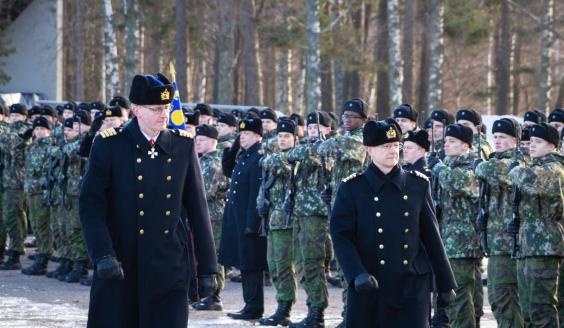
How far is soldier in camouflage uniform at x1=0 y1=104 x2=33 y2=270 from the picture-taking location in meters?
18.1

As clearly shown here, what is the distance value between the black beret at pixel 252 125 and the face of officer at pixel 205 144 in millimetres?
1055

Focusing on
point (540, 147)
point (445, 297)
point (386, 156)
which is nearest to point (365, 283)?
point (445, 297)

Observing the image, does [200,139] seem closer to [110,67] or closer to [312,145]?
[312,145]

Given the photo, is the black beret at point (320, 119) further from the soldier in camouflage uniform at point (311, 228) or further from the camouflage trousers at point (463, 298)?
the camouflage trousers at point (463, 298)

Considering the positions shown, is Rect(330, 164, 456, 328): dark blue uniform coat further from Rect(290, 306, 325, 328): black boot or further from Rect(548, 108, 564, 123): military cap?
Rect(548, 108, 564, 123): military cap

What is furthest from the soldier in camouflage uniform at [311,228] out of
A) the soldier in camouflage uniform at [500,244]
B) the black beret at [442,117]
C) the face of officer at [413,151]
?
the soldier in camouflage uniform at [500,244]

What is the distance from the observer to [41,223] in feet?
58.2

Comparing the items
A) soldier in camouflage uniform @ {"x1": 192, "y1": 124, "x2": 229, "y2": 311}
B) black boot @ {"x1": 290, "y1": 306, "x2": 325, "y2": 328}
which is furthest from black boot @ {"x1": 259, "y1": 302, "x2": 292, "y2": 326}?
soldier in camouflage uniform @ {"x1": 192, "y1": 124, "x2": 229, "y2": 311}

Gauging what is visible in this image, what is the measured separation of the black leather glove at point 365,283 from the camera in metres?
7.79

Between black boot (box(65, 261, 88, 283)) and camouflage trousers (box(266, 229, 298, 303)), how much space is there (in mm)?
4516

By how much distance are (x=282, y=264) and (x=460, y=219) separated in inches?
86.8

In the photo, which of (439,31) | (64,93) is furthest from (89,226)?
(64,93)

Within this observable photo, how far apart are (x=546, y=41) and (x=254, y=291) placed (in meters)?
23.9

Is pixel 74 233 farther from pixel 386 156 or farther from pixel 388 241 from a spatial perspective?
pixel 388 241
